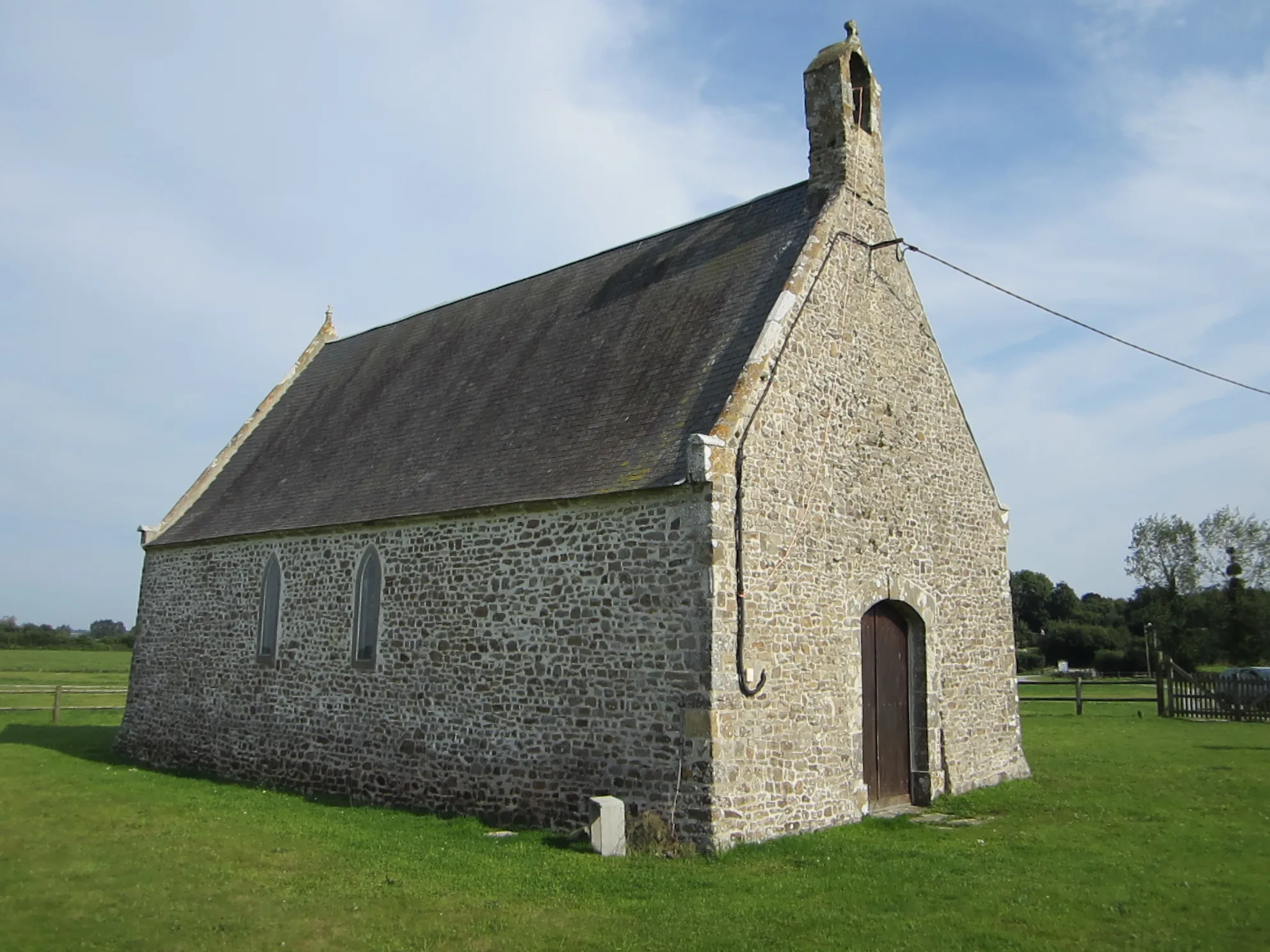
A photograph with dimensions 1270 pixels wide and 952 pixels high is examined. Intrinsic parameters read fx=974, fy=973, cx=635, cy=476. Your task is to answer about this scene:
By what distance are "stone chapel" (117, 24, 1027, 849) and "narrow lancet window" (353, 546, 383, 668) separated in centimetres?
8

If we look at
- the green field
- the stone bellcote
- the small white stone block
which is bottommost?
the green field

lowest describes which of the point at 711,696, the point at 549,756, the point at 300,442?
the point at 549,756

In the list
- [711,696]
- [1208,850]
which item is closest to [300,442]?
[711,696]

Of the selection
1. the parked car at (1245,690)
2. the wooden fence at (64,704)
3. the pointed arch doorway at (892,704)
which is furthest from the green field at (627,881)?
the wooden fence at (64,704)

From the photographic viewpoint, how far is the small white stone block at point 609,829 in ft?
34.9

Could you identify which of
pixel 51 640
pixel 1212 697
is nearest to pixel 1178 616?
pixel 1212 697

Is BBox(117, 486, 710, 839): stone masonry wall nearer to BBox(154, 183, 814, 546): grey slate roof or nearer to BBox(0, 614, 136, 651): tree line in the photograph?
BBox(154, 183, 814, 546): grey slate roof

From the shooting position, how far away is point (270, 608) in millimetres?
17719

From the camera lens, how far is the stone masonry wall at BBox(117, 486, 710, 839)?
11422 millimetres

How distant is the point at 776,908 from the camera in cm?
852

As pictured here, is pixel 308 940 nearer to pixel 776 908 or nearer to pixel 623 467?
pixel 776 908

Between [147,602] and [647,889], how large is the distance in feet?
52.9

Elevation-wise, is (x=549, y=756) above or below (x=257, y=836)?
above

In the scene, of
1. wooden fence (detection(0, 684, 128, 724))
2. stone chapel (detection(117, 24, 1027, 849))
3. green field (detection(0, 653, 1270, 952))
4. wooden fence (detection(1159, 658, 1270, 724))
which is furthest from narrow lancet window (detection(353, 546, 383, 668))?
wooden fence (detection(1159, 658, 1270, 724))
